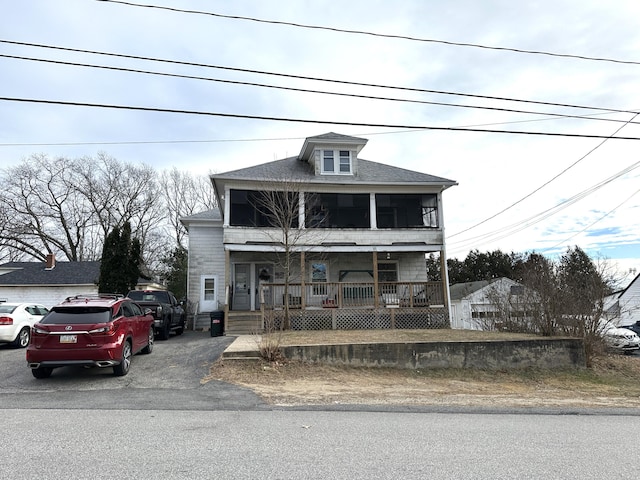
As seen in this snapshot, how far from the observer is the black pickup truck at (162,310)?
48.8ft

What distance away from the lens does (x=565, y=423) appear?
6.28 meters

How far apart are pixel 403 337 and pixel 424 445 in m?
8.85

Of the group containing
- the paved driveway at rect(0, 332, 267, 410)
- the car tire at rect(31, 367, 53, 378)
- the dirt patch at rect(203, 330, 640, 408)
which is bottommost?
the dirt patch at rect(203, 330, 640, 408)

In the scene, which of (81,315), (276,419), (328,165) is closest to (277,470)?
(276,419)

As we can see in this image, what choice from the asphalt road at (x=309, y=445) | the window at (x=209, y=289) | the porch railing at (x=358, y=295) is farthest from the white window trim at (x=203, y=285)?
the asphalt road at (x=309, y=445)

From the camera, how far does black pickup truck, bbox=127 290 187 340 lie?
48.8ft

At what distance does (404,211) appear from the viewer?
2155 cm

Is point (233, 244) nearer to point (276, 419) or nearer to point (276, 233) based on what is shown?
point (276, 233)

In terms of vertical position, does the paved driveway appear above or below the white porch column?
below

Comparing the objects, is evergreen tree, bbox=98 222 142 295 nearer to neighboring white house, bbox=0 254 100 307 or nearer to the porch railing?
neighboring white house, bbox=0 254 100 307

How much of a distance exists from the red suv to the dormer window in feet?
43.0

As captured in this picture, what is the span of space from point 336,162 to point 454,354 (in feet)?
37.6

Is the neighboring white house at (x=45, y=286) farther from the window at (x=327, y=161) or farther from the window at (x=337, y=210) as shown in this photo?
the window at (x=327, y=161)

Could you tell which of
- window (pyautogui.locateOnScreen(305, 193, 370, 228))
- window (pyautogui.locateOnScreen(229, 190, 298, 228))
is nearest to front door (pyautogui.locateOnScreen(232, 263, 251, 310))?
window (pyautogui.locateOnScreen(229, 190, 298, 228))
